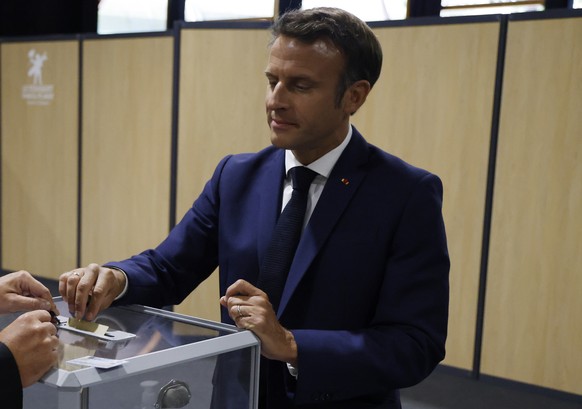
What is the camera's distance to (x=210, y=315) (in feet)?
14.4

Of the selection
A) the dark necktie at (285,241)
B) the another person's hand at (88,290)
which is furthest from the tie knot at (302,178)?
the another person's hand at (88,290)

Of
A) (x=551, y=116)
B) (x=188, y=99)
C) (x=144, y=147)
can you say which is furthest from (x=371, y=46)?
(x=144, y=147)

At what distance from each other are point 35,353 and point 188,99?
3.49m

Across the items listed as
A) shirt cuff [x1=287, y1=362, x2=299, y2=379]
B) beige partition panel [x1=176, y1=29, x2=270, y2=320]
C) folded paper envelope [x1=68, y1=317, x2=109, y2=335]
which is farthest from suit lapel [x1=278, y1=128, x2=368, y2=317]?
beige partition panel [x1=176, y1=29, x2=270, y2=320]

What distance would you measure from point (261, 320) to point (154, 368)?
0.24 metres

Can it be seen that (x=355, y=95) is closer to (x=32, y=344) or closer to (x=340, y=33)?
(x=340, y=33)

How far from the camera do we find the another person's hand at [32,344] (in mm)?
944

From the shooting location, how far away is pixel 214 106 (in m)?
4.27

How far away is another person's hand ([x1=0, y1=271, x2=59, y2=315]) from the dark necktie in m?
0.41

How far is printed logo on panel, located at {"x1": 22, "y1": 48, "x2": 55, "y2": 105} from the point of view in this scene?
541 cm

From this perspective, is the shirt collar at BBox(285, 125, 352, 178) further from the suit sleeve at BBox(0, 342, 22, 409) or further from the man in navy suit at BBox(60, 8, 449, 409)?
the suit sleeve at BBox(0, 342, 22, 409)

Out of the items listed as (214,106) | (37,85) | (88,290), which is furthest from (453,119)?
(37,85)

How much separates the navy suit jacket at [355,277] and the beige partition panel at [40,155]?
4.20 metres

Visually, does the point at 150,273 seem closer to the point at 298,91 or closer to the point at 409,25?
the point at 298,91
